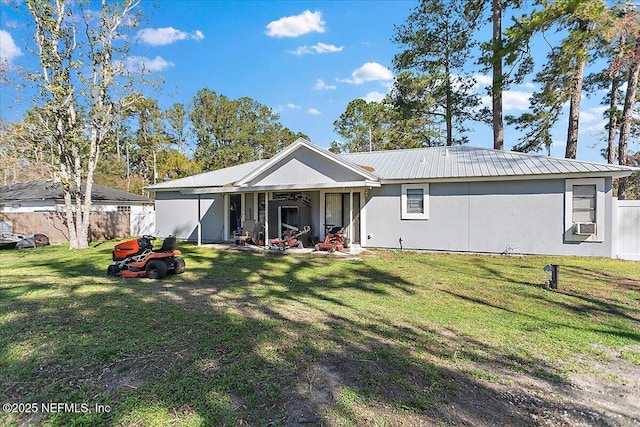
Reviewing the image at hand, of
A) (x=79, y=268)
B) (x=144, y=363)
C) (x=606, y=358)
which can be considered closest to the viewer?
(x=144, y=363)

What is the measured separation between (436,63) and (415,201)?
1133cm

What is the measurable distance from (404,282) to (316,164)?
6.43 meters

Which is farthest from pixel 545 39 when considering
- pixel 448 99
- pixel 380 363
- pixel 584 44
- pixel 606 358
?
pixel 380 363

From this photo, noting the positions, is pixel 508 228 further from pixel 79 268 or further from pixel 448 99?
pixel 79 268

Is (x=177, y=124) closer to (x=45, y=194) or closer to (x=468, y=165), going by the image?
(x=45, y=194)

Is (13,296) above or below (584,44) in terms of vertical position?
below

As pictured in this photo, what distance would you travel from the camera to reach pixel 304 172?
1248 centimetres

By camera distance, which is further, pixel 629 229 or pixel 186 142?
pixel 186 142

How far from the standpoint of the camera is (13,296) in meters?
5.46

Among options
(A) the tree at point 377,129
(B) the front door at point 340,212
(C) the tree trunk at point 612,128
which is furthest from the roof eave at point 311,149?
(C) the tree trunk at point 612,128

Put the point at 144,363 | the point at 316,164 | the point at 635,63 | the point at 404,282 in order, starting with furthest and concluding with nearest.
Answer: the point at 635,63
the point at 316,164
the point at 404,282
the point at 144,363

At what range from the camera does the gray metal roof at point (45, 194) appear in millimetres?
16206

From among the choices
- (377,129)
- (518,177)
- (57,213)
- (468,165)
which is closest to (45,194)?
(57,213)

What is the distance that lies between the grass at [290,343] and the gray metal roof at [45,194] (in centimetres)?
1123
